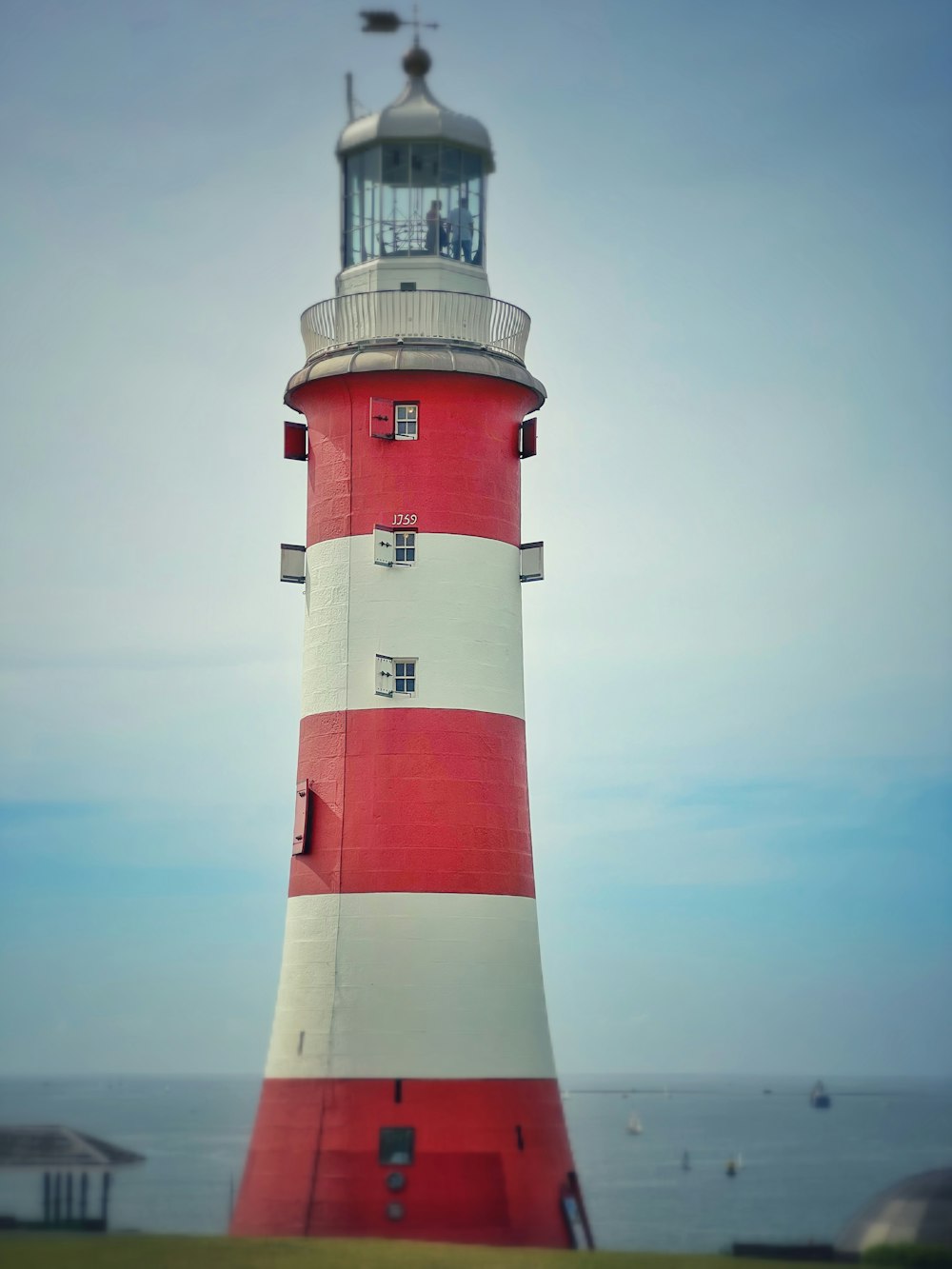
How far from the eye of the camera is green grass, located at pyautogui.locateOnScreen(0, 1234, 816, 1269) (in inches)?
880

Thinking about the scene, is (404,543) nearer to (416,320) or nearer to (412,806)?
(416,320)

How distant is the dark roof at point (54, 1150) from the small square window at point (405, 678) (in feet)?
34.7

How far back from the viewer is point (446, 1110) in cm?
2597

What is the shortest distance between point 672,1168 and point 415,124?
84011 mm

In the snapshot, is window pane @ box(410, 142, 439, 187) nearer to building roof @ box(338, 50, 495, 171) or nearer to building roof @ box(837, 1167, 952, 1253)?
building roof @ box(338, 50, 495, 171)

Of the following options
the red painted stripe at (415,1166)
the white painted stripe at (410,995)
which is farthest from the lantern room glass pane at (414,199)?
the red painted stripe at (415,1166)

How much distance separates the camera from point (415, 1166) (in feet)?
84.2

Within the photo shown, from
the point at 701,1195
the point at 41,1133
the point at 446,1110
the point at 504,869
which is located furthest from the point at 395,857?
the point at 701,1195

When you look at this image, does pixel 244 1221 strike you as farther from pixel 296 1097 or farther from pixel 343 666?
pixel 343 666

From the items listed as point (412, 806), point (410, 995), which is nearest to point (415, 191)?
point (412, 806)

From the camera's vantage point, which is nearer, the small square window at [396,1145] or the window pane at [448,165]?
the small square window at [396,1145]

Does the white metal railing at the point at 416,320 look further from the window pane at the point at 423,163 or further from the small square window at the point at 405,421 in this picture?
the window pane at the point at 423,163

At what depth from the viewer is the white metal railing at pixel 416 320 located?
27.9 m

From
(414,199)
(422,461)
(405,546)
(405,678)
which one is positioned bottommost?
(405,678)
